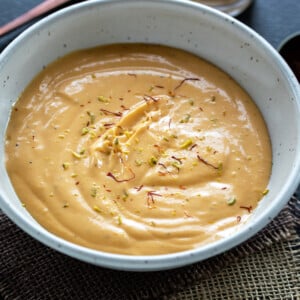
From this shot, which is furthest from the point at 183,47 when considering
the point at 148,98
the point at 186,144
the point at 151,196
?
the point at 151,196

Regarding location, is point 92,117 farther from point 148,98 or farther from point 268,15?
point 268,15

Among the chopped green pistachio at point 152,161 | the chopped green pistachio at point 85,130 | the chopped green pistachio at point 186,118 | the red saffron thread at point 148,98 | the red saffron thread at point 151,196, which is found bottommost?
the red saffron thread at point 151,196

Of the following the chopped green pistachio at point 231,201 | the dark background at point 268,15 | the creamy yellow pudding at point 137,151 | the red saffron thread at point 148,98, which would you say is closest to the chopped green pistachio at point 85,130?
the creamy yellow pudding at point 137,151

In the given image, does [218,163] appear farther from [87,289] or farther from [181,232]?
[87,289]

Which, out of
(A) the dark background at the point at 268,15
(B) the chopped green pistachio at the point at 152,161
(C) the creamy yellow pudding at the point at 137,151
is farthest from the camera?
(A) the dark background at the point at 268,15

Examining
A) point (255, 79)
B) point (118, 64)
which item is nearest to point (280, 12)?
point (255, 79)

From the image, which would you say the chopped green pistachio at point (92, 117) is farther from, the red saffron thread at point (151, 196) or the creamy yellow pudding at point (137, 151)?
the red saffron thread at point (151, 196)

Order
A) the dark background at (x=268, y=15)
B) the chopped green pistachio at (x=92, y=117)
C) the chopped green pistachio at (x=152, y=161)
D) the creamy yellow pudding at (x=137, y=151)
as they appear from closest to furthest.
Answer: the creamy yellow pudding at (x=137, y=151) → the chopped green pistachio at (x=152, y=161) → the chopped green pistachio at (x=92, y=117) → the dark background at (x=268, y=15)
